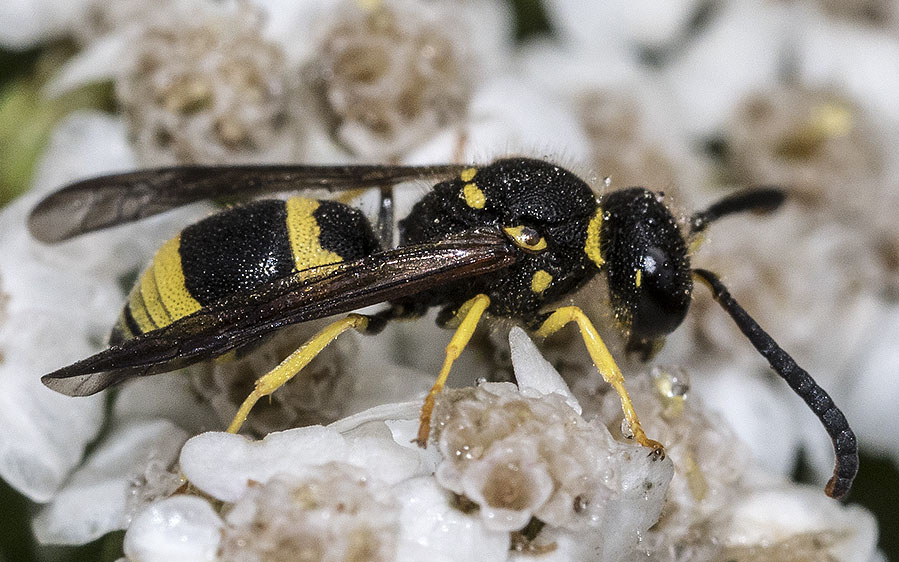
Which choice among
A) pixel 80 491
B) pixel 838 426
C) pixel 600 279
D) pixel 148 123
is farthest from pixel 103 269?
pixel 838 426

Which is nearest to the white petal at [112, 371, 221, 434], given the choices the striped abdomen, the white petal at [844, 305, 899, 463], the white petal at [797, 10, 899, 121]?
the striped abdomen

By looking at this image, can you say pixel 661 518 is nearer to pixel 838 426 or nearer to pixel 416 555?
pixel 838 426

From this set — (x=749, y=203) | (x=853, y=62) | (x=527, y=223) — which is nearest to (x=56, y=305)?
(x=527, y=223)

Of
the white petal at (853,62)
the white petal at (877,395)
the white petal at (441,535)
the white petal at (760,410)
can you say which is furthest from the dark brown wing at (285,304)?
the white petal at (853,62)

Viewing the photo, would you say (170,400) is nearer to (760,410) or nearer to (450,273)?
(450,273)

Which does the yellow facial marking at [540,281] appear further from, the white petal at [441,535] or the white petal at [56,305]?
the white petal at [56,305]

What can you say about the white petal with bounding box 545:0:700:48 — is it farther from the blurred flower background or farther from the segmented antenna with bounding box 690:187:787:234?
the segmented antenna with bounding box 690:187:787:234
